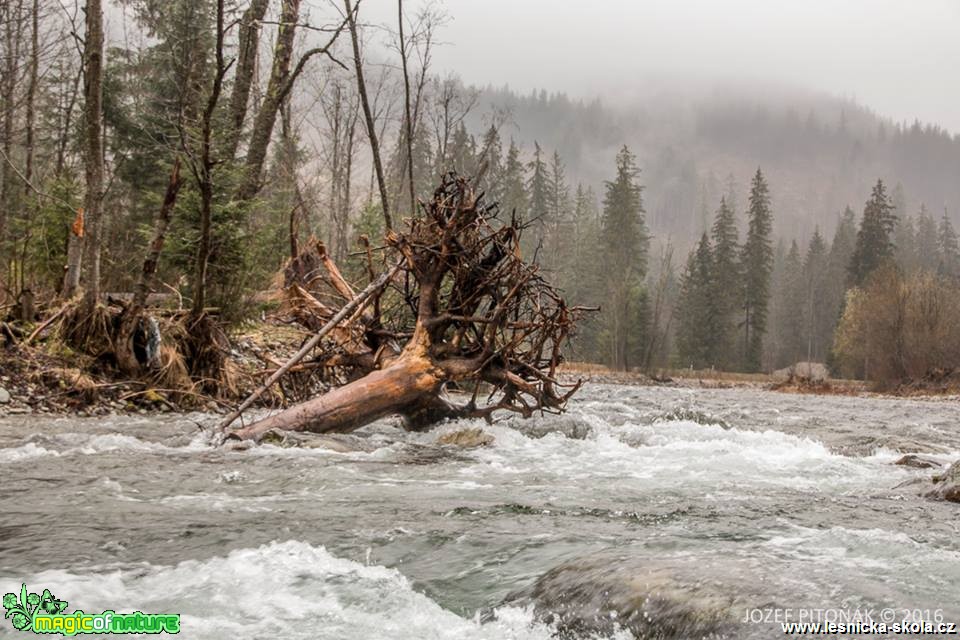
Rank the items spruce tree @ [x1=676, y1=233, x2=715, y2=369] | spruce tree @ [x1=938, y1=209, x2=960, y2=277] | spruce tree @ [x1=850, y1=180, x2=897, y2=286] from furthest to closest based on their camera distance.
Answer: spruce tree @ [x1=938, y1=209, x2=960, y2=277], spruce tree @ [x1=850, y1=180, x2=897, y2=286], spruce tree @ [x1=676, y1=233, x2=715, y2=369]

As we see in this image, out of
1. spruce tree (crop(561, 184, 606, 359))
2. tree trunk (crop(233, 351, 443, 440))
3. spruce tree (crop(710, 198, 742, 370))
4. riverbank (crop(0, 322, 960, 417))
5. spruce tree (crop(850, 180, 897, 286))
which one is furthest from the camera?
spruce tree (crop(561, 184, 606, 359))

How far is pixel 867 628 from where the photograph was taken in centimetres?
276

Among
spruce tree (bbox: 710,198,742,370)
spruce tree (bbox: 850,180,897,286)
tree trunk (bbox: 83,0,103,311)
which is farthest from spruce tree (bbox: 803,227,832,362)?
tree trunk (bbox: 83,0,103,311)

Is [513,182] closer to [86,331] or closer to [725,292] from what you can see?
[725,292]

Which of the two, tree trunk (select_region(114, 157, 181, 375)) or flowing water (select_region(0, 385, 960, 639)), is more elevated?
tree trunk (select_region(114, 157, 181, 375))

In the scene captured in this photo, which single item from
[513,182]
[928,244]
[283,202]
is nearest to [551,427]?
[283,202]

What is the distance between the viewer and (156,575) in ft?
12.4

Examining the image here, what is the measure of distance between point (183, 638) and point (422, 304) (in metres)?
6.46

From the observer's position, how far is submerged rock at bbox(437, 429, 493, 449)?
8961mm

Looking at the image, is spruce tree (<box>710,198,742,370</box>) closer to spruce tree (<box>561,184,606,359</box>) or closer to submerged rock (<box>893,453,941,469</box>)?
spruce tree (<box>561,184,606,359</box>)

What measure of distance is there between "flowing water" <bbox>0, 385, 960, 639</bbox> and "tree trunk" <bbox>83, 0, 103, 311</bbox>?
2.09 metres

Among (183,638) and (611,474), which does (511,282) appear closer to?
(611,474)

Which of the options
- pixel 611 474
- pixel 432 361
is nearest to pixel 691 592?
pixel 611 474

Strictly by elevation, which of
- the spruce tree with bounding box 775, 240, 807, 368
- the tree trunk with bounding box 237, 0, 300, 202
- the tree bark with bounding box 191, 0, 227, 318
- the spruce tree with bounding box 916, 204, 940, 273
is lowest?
the spruce tree with bounding box 775, 240, 807, 368
